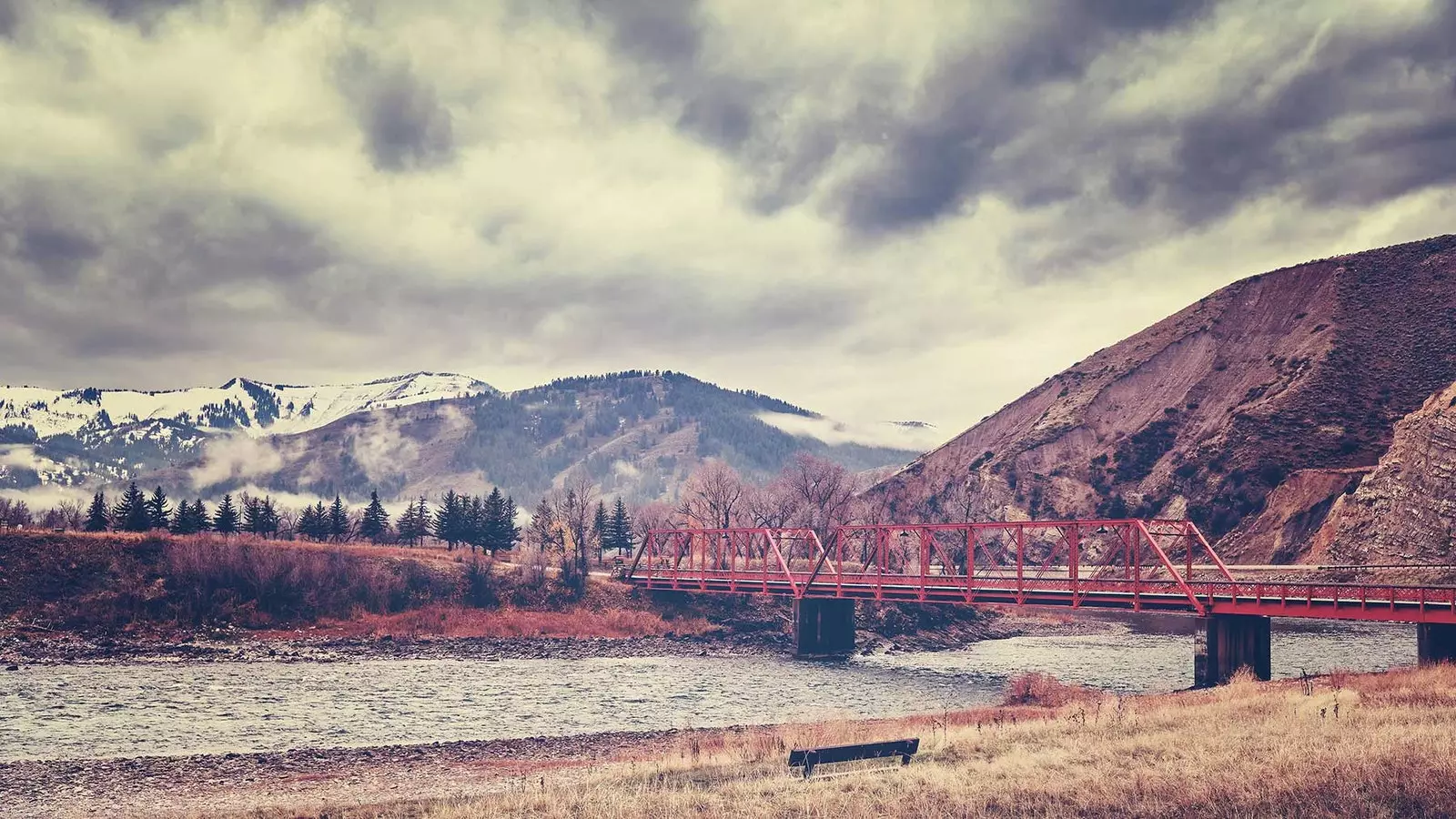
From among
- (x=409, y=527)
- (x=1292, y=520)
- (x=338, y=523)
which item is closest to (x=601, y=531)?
(x=409, y=527)

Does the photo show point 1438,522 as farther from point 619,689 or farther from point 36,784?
point 36,784

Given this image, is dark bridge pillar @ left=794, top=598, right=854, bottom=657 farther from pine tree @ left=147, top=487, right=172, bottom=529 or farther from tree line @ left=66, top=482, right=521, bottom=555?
pine tree @ left=147, top=487, right=172, bottom=529

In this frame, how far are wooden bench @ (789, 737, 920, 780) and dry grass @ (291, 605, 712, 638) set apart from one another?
62.7 meters

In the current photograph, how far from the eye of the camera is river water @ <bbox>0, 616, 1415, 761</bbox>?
4175cm

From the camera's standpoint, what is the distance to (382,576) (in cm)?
9156

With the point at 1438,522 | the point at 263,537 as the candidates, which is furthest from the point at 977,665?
the point at 263,537

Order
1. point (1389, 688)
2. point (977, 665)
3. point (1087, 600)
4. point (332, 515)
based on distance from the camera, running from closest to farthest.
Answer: point (1389, 688), point (1087, 600), point (977, 665), point (332, 515)

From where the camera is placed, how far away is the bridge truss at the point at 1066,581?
2012 inches

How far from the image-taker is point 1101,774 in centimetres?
2470

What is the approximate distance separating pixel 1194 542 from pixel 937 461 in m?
53.4

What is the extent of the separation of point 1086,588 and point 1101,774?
58.0 metres

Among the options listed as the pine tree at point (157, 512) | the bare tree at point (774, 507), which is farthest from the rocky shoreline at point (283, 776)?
the bare tree at point (774, 507)

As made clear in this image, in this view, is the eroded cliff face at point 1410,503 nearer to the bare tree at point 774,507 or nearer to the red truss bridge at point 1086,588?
the red truss bridge at point 1086,588

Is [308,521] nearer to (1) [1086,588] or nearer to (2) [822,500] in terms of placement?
(2) [822,500]
